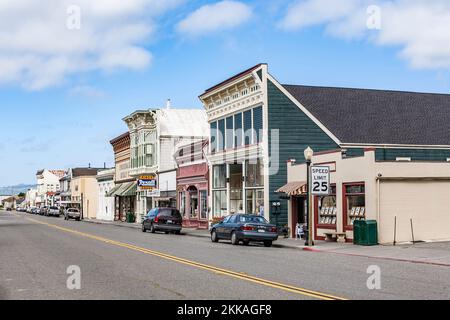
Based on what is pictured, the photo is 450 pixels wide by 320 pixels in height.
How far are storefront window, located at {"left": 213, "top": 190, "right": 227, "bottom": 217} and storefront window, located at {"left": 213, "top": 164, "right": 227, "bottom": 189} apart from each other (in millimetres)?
469

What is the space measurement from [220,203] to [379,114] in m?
11.8

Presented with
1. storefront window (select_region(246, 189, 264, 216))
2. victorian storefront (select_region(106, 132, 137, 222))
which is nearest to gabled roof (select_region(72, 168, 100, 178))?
victorian storefront (select_region(106, 132, 137, 222))

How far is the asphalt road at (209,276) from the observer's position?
12.1 m

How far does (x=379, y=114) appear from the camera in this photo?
129 feet

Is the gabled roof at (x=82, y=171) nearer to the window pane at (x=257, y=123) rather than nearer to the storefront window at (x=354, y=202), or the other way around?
the window pane at (x=257, y=123)

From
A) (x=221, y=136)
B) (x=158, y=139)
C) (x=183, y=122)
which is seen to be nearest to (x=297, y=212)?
(x=221, y=136)

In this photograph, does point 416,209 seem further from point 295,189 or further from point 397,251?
point 295,189

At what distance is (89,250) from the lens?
24.0 metres

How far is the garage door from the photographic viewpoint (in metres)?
27.0

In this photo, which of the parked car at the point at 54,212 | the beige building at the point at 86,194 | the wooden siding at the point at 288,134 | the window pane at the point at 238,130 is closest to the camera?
the wooden siding at the point at 288,134

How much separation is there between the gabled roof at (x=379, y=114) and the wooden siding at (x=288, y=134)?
34.9 inches

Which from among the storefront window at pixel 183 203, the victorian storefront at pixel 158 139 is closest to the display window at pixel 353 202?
the storefront window at pixel 183 203

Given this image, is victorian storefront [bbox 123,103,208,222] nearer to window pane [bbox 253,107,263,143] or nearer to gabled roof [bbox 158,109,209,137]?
gabled roof [bbox 158,109,209,137]
